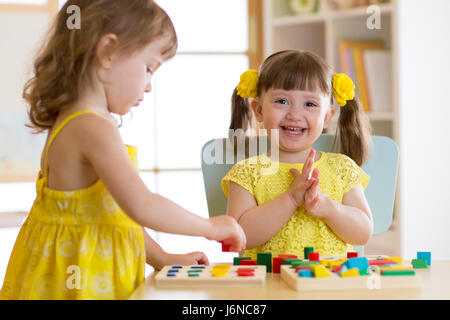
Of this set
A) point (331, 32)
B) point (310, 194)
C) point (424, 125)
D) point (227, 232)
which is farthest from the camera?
point (331, 32)

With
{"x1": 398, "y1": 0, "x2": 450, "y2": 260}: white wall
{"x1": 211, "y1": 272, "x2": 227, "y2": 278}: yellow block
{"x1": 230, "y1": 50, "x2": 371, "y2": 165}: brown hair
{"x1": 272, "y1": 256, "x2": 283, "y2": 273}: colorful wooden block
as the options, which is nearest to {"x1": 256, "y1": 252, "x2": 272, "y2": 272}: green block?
{"x1": 272, "y1": 256, "x2": 283, "y2": 273}: colorful wooden block

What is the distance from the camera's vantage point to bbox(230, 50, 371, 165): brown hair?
1.40 m

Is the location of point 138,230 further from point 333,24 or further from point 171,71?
point 171,71

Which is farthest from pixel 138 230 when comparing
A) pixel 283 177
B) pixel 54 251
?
pixel 283 177

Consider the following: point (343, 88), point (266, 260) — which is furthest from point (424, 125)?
point (266, 260)

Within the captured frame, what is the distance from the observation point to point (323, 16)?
2.78 metres

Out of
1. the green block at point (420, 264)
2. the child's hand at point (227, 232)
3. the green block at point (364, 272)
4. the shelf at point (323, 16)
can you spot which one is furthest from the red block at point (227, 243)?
the shelf at point (323, 16)

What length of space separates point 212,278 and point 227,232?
0.08 meters

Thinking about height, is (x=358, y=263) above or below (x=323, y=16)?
below

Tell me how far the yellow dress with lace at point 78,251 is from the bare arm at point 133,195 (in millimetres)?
75

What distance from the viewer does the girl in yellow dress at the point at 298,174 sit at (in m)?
1.32

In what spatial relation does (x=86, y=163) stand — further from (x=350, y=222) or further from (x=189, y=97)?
(x=189, y=97)

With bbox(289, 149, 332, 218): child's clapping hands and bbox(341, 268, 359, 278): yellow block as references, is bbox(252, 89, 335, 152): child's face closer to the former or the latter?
bbox(289, 149, 332, 218): child's clapping hands

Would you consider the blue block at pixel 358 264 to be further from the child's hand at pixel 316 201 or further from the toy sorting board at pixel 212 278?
the child's hand at pixel 316 201
